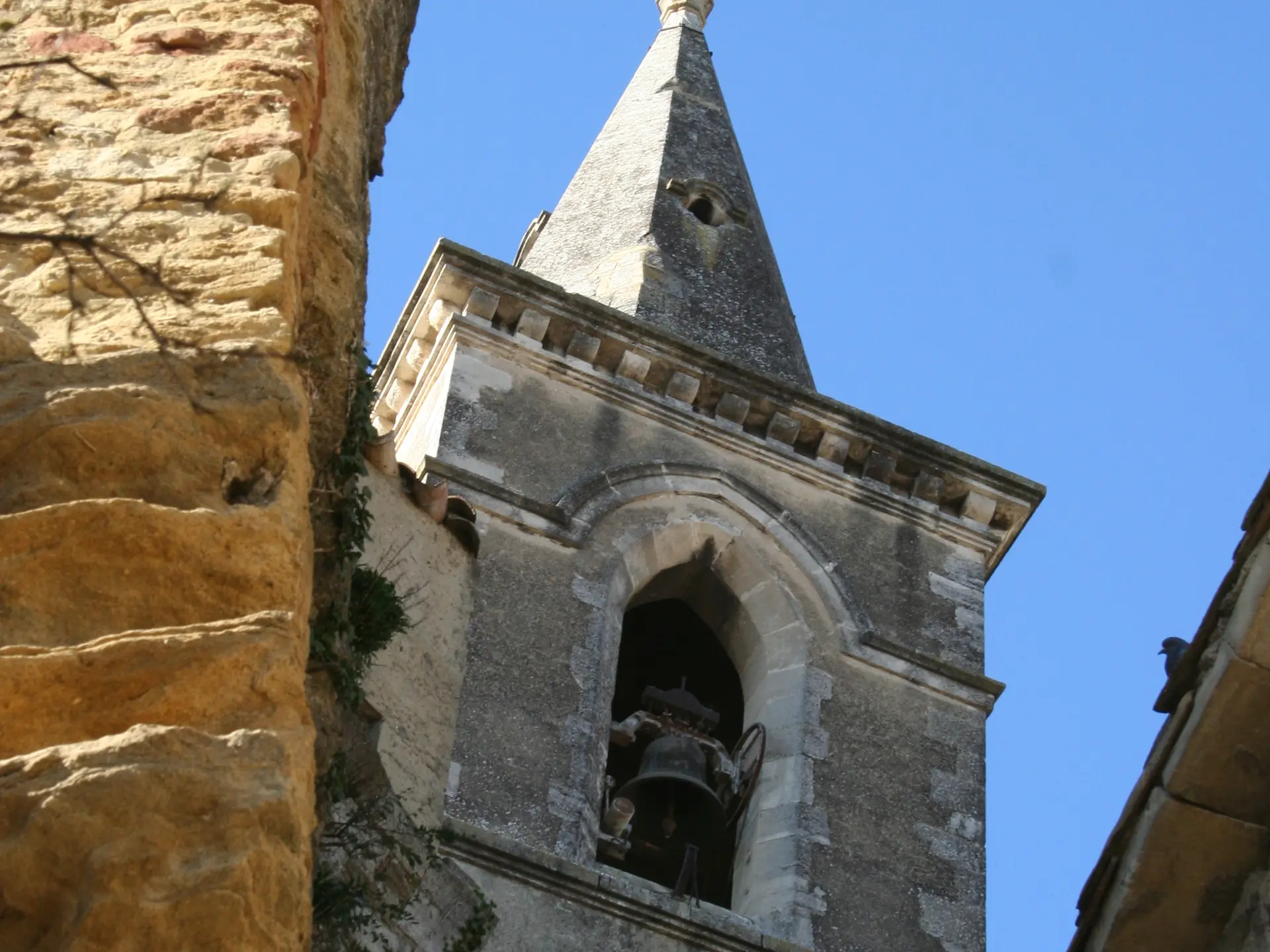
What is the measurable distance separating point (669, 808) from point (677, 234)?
192 inches

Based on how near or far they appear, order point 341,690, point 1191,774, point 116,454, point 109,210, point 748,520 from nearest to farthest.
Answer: point 116,454 < point 109,210 < point 341,690 < point 1191,774 < point 748,520

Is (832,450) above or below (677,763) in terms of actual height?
above

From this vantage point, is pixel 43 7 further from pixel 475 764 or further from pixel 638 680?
pixel 638 680

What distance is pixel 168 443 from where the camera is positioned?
130 inches

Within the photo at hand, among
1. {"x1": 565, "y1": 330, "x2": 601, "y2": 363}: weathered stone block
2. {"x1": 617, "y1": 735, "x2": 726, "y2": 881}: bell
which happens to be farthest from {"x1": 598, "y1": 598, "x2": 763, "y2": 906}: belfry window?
{"x1": 565, "y1": 330, "x2": 601, "y2": 363}: weathered stone block

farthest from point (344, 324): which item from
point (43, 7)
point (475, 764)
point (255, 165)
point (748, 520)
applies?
point (748, 520)

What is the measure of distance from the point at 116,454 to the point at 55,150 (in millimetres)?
736

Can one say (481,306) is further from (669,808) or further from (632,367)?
(669,808)

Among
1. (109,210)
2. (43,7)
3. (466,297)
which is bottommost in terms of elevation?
(109,210)

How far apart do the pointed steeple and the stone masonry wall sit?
31.5 feet

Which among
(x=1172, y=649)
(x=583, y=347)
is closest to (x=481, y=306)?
(x=583, y=347)

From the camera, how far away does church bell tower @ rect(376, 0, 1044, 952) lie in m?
10.8

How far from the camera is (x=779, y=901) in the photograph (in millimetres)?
11008

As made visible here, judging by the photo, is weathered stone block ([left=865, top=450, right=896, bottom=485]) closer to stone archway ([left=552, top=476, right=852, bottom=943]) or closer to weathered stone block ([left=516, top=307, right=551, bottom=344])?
stone archway ([left=552, top=476, right=852, bottom=943])
